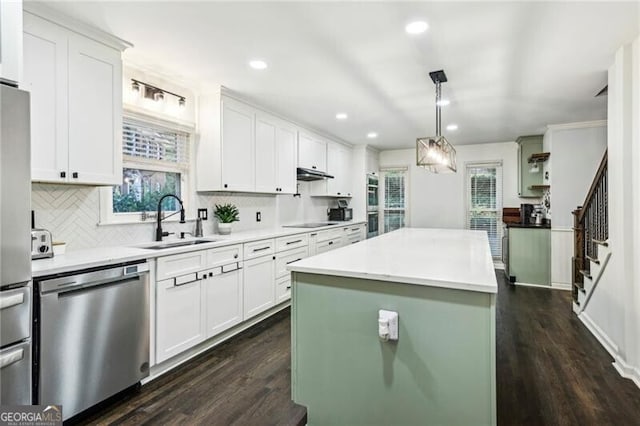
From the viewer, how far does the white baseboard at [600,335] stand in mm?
2715

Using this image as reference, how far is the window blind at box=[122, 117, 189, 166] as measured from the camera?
289 cm

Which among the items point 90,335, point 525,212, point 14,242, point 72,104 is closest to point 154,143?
point 72,104

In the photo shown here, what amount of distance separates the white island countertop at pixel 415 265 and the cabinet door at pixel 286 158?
2.05m

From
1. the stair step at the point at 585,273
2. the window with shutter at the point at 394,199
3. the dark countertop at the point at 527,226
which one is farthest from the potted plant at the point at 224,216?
the window with shutter at the point at 394,199

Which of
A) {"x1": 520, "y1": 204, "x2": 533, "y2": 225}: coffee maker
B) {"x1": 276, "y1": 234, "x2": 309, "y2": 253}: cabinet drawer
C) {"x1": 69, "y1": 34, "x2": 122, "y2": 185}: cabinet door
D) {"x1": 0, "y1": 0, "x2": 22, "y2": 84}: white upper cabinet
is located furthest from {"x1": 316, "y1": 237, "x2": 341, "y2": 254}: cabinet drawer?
{"x1": 0, "y1": 0, "x2": 22, "y2": 84}: white upper cabinet

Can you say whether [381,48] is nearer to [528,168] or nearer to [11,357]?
[11,357]

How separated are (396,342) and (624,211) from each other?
2.24 meters

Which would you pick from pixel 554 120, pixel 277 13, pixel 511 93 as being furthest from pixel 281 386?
pixel 554 120

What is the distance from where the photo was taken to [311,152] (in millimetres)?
5168

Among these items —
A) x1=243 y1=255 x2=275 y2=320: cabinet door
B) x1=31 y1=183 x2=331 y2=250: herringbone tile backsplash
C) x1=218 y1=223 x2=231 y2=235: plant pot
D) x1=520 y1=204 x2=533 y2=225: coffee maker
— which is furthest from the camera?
x1=520 y1=204 x2=533 y2=225: coffee maker

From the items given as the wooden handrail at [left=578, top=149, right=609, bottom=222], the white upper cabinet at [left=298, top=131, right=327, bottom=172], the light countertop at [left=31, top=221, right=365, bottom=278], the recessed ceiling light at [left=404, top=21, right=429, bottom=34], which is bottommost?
the light countertop at [left=31, top=221, right=365, bottom=278]

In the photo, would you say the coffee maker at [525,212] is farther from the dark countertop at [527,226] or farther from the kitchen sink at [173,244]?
the kitchen sink at [173,244]

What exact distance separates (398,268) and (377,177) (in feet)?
18.2

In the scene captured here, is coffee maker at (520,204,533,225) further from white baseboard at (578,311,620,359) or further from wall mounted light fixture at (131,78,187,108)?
wall mounted light fixture at (131,78,187,108)
